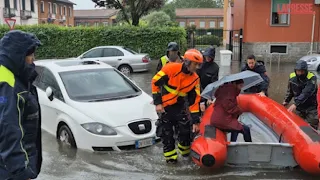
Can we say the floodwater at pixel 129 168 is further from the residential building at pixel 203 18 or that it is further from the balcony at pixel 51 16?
the residential building at pixel 203 18

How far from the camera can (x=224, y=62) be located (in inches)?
762

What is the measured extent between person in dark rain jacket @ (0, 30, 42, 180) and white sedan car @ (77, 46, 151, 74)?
14728mm

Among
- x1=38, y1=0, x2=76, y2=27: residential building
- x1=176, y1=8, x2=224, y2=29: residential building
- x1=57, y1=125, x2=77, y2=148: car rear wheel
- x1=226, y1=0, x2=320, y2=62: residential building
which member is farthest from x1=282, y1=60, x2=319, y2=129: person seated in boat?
x1=176, y1=8, x2=224, y2=29: residential building

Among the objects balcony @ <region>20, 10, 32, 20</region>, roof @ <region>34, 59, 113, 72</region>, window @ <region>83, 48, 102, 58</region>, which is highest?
balcony @ <region>20, 10, 32, 20</region>

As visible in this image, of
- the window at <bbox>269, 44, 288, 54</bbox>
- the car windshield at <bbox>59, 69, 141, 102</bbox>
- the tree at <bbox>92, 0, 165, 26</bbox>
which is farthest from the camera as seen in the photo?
the tree at <bbox>92, 0, 165, 26</bbox>

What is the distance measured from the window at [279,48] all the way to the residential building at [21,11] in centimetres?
3163

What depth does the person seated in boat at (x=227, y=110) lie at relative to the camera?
5762 mm

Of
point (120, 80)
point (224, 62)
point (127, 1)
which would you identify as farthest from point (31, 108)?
point (127, 1)

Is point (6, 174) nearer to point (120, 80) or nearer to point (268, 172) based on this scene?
point (268, 172)

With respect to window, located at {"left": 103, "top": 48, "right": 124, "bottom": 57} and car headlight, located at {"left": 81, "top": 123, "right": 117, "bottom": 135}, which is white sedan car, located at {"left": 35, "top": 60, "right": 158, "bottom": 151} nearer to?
car headlight, located at {"left": 81, "top": 123, "right": 117, "bottom": 135}

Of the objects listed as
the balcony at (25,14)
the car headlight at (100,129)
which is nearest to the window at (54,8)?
the balcony at (25,14)

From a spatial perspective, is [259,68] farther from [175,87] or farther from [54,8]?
[54,8]

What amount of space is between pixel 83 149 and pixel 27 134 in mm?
3529

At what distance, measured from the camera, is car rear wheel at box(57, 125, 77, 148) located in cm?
654
